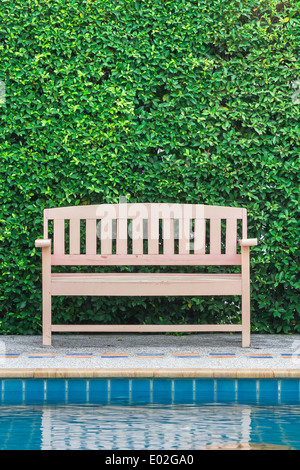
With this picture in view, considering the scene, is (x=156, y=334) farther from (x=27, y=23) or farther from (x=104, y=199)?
(x=27, y=23)

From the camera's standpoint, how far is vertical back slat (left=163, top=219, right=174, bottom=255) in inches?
240

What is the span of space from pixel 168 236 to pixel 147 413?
203cm

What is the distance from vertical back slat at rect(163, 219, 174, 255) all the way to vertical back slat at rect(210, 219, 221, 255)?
292mm

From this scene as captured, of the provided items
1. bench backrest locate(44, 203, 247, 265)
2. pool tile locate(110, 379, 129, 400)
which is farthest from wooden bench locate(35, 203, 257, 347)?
pool tile locate(110, 379, 129, 400)

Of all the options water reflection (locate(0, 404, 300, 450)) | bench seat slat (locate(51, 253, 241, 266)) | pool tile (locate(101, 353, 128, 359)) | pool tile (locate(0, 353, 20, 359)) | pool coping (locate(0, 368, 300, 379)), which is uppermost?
bench seat slat (locate(51, 253, 241, 266))

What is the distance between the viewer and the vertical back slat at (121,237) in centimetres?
610

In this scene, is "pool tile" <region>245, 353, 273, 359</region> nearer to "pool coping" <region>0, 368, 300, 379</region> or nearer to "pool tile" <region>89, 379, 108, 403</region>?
"pool coping" <region>0, 368, 300, 379</region>

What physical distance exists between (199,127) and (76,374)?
248cm

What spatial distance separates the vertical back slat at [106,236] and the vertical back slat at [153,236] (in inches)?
11.6

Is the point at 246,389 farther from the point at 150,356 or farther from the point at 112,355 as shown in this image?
the point at 112,355

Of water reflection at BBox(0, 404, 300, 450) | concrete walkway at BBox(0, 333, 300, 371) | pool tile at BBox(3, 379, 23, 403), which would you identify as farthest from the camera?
concrete walkway at BBox(0, 333, 300, 371)

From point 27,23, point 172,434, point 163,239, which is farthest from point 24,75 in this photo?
point 172,434

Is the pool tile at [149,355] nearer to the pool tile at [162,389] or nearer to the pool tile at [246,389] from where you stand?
the pool tile at [162,389]
